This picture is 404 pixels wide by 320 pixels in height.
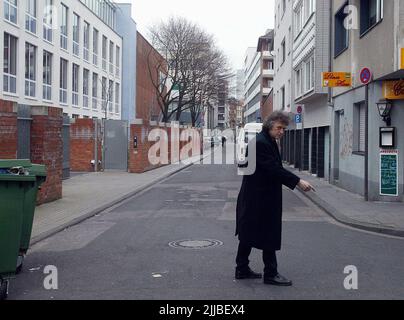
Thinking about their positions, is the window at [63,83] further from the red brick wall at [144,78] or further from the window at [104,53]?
the red brick wall at [144,78]

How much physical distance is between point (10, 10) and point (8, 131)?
18755mm

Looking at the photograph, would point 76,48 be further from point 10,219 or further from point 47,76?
point 10,219

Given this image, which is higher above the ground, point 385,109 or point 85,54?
point 85,54

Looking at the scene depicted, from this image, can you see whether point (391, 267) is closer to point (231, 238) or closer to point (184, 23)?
point (231, 238)

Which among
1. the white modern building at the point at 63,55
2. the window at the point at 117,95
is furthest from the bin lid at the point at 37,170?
the window at the point at 117,95

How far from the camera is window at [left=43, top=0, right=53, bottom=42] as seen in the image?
32.1 meters

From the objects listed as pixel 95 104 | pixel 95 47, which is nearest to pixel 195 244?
pixel 95 104

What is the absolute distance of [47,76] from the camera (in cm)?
3303

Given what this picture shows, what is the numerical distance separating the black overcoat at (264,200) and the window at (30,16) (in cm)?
2625

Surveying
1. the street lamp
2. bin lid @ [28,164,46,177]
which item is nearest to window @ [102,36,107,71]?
the street lamp

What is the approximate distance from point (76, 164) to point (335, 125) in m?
11.8

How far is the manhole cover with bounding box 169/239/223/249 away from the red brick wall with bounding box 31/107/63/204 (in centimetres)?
521
